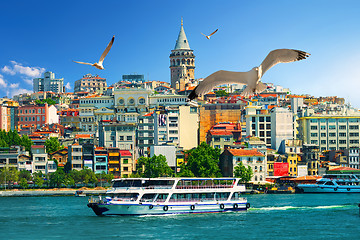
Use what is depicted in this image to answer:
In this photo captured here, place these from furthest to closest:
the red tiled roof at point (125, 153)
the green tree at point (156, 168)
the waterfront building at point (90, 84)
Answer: the waterfront building at point (90, 84), the red tiled roof at point (125, 153), the green tree at point (156, 168)

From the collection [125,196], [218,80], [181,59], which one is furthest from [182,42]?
[218,80]

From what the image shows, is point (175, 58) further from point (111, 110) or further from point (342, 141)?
point (342, 141)

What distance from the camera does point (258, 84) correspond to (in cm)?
2044

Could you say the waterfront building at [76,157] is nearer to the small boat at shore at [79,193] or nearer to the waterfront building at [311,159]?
the small boat at shore at [79,193]

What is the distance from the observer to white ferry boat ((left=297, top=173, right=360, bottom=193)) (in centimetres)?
7556

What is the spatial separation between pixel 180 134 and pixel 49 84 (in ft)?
322

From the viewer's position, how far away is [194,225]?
37938mm

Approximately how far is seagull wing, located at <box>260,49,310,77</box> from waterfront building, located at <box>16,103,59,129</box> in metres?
95.0

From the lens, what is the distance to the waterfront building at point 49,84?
594ft

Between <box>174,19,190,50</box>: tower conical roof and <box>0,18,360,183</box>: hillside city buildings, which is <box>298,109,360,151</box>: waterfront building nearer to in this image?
<box>0,18,360,183</box>: hillside city buildings

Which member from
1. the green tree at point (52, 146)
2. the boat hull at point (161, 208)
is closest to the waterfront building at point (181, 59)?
the green tree at point (52, 146)

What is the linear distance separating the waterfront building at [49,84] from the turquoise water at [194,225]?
136 metres

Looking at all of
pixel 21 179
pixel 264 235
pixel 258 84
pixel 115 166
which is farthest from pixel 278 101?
pixel 258 84

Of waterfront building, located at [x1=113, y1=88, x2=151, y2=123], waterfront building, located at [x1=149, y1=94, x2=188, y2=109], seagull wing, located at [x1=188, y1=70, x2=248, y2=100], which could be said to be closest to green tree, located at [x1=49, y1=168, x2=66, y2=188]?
waterfront building, located at [x1=113, y1=88, x2=151, y2=123]
